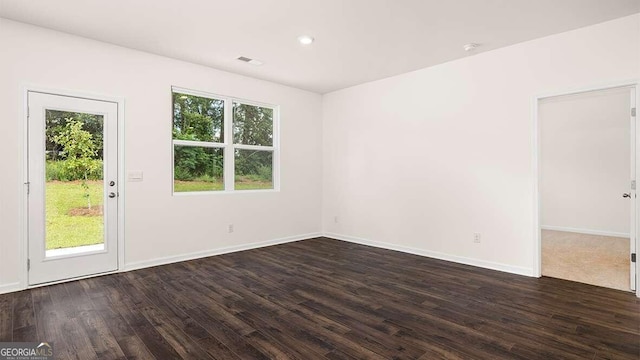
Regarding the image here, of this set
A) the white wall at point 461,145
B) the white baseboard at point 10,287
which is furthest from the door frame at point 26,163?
the white wall at point 461,145

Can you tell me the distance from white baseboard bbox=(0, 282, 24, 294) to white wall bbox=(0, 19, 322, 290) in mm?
11

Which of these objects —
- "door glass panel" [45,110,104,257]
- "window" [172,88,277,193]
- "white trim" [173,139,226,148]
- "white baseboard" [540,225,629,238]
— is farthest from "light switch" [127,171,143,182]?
"white baseboard" [540,225,629,238]

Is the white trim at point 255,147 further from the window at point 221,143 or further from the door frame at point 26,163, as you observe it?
the door frame at point 26,163

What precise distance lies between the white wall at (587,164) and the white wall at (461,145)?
2611 mm

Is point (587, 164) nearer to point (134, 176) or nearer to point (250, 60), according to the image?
point (250, 60)

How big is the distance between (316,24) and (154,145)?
2555 millimetres

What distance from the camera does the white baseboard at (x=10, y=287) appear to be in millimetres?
3234

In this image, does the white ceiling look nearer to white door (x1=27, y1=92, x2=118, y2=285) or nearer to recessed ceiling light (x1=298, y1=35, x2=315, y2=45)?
recessed ceiling light (x1=298, y1=35, x2=315, y2=45)

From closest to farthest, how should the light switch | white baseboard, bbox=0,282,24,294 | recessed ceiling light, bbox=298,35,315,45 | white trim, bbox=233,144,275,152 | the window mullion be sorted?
white baseboard, bbox=0,282,24,294 < recessed ceiling light, bbox=298,35,315,45 < the light switch < the window mullion < white trim, bbox=233,144,275,152

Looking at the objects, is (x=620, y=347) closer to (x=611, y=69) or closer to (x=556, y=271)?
(x=556, y=271)

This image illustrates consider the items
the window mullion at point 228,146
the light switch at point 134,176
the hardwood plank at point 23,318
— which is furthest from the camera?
the window mullion at point 228,146

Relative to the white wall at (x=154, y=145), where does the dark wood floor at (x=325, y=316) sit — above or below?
below

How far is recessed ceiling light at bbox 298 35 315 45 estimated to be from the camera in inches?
144

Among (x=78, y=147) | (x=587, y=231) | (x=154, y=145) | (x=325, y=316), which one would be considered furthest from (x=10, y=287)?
(x=587, y=231)
